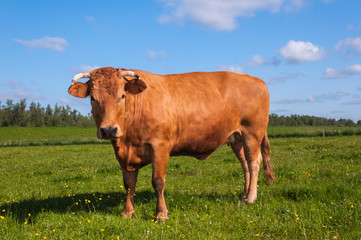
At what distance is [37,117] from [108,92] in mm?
110005

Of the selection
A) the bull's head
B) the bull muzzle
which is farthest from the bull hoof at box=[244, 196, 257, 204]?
the bull muzzle

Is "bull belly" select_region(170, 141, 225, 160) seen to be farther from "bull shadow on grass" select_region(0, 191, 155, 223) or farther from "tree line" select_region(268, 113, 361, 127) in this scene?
"tree line" select_region(268, 113, 361, 127)

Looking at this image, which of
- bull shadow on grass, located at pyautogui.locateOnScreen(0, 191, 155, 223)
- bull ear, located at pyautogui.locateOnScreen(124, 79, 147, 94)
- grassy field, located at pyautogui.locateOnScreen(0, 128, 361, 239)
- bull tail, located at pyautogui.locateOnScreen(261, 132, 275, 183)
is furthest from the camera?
bull tail, located at pyautogui.locateOnScreen(261, 132, 275, 183)

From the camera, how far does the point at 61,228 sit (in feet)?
16.3

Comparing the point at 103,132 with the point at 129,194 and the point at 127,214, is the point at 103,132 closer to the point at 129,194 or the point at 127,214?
the point at 129,194

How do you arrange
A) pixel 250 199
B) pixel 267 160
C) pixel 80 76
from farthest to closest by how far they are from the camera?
pixel 267 160
pixel 250 199
pixel 80 76

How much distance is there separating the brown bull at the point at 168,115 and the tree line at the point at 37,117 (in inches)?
4124

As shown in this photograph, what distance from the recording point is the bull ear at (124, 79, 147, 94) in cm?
521

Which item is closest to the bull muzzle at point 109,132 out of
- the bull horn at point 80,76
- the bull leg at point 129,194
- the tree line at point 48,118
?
the bull horn at point 80,76

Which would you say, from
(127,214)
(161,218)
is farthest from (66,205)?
(161,218)

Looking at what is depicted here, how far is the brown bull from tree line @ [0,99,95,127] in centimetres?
10475

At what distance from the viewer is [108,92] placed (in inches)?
195

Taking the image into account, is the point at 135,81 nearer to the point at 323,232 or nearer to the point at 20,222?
the point at 20,222

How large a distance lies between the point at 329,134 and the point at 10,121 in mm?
96122
